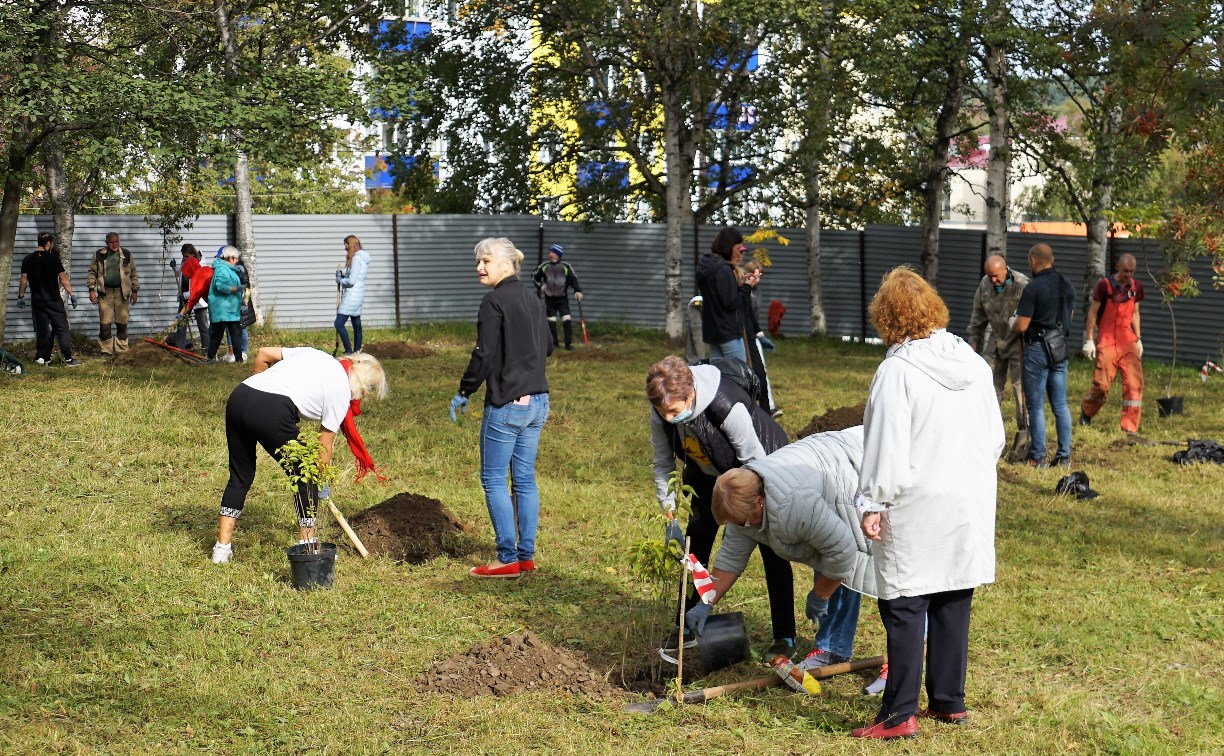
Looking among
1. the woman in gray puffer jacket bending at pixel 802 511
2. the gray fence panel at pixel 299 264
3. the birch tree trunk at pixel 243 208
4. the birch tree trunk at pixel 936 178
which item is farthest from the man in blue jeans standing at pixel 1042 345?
the gray fence panel at pixel 299 264

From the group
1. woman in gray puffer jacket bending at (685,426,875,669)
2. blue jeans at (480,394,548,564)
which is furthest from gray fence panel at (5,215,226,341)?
woman in gray puffer jacket bending at (685,426,875,669)

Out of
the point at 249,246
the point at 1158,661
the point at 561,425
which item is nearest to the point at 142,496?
the point at 561,425

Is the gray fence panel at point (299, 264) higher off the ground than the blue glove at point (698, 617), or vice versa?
the gray fence panel at point (299, 264)

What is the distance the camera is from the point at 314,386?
7.14m

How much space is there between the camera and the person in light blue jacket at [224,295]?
52.2 ft

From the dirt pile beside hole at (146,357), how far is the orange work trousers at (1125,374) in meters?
11.1

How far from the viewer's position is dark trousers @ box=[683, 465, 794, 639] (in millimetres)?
5848

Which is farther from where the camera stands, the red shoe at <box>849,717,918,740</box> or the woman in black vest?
the woman in black vest

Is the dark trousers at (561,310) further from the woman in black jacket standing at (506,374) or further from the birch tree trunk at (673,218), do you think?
the woman in black jacket standing at (506,374)

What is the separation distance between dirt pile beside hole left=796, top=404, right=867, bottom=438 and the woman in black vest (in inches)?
216

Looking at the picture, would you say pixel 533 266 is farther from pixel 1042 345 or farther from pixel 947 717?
pixel 947 717

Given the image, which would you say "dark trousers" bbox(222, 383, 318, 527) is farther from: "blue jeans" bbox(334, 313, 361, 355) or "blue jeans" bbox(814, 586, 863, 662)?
"blue jeans" bbox(334, 313, 361, 355)

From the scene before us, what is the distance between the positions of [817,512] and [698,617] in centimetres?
94

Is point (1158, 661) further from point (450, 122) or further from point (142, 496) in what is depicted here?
point (450, 122)
